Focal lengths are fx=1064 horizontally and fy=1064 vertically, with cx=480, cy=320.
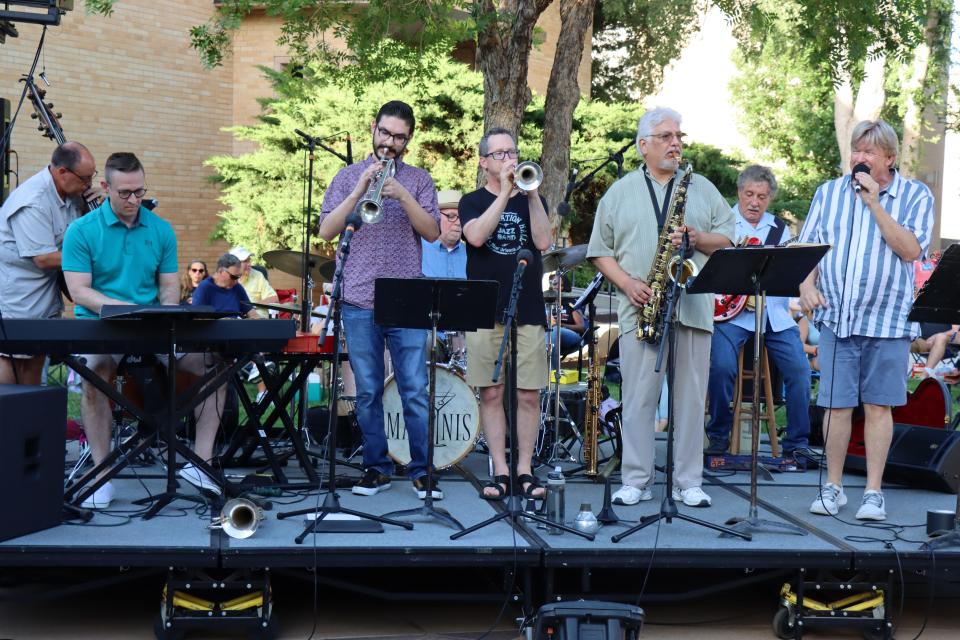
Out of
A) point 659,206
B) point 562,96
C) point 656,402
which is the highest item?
point 562,96

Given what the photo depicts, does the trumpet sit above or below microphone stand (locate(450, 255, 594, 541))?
above

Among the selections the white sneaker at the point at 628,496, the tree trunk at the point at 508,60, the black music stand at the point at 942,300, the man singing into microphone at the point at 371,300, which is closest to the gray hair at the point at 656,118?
the man singing into microphone at the point at 371,300

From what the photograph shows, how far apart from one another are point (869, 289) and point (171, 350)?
3494mm

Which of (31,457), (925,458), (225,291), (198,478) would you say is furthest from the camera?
(225,291)

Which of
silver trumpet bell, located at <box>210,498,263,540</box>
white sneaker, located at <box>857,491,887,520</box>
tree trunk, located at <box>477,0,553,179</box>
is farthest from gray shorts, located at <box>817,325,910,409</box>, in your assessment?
tree trunk, located at <box>477,0,553,179</box>

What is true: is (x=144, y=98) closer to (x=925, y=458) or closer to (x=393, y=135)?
(x=393, y=135)

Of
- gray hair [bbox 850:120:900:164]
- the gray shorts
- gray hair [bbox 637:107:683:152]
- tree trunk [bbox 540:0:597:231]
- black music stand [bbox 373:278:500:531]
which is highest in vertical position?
tree trunk [bbox 540:0:597:231]

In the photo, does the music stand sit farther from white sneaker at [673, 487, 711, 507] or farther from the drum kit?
the drum kit

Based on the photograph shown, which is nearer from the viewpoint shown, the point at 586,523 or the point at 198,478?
the point at 586,523

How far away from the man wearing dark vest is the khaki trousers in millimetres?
1460

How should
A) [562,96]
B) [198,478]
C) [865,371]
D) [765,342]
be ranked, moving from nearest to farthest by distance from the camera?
1. [865,371]
2. [198,478]
3. [765,342]
4. [562,96]

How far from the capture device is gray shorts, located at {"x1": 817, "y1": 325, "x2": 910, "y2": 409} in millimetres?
5422

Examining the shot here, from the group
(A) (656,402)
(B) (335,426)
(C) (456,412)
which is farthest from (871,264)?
(B) (335,426)

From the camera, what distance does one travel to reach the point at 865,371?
5512 millimetres
